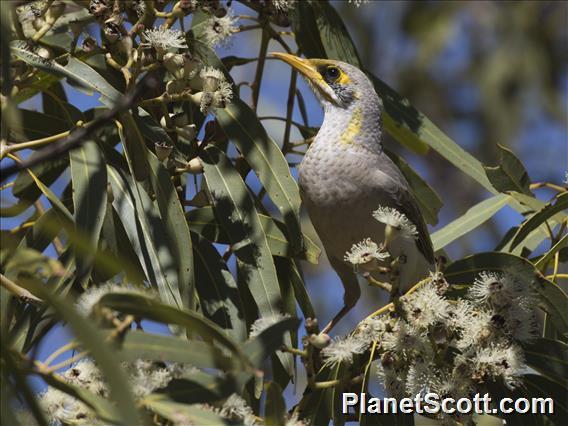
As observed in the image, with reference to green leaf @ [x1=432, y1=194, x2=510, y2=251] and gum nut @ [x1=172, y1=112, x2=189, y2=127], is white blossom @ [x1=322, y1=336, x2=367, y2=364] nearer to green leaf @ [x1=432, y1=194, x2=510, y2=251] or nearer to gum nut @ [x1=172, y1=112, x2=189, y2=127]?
gum nut @ [x1=172, y1=112, x2=189, y2=127]

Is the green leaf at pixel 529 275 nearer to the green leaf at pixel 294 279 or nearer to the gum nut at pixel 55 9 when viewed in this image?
the green leaf at pixel 294 279

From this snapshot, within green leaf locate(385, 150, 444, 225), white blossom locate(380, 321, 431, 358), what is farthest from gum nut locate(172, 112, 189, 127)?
green leaf locate(385, 150, 444, 225)

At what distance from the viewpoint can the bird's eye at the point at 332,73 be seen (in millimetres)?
4875

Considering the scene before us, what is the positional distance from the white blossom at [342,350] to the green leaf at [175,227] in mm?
468

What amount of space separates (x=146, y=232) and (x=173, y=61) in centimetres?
58

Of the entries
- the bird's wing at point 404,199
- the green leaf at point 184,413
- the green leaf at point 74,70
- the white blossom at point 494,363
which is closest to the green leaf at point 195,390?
the green leaf at point 184,413

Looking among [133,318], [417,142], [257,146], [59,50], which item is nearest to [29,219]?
[59,50]

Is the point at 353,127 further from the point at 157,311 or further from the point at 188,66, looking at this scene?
the point at 157,311

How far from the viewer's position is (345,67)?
15.9 feet

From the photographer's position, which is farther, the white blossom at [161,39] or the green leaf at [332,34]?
the green leaf at [332,34]

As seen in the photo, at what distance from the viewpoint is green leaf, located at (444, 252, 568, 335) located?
3.54m

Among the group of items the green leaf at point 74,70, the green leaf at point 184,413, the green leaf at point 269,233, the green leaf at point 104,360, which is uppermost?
the green leaf at point 74,70

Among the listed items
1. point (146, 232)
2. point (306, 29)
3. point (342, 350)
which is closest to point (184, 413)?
point (342, 350)

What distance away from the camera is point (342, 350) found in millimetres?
3176
